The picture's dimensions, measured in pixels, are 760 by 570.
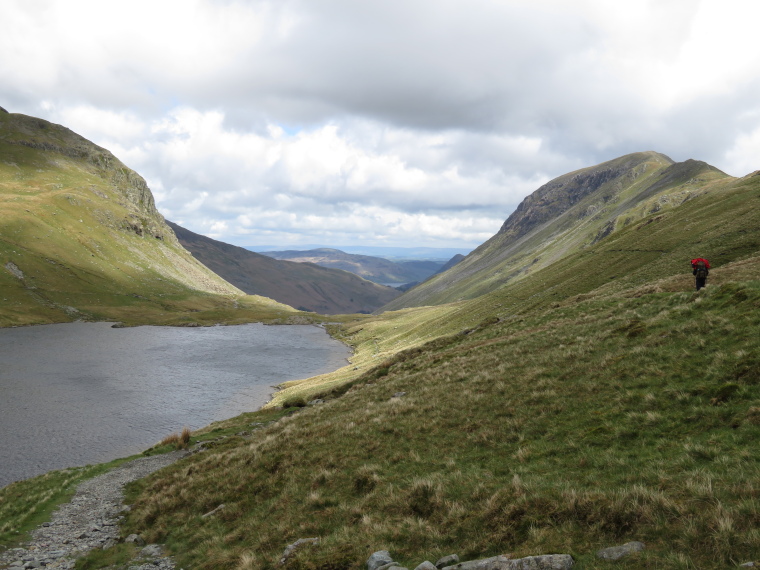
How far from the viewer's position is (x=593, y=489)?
10.7 meters

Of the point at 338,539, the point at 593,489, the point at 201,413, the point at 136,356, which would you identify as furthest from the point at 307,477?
the point at 136,356

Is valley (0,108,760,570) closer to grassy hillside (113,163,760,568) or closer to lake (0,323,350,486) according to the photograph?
grassy hillside (113,163,760,568)

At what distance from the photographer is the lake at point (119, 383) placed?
4591cm

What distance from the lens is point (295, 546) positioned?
511 inches

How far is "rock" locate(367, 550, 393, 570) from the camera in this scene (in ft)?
34.5

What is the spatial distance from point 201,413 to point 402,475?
52.1m

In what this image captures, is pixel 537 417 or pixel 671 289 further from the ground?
pixel 671 289

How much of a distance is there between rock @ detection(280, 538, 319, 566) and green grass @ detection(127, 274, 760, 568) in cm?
62

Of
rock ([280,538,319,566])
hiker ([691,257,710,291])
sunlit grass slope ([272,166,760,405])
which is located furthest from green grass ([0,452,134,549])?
hiker ([691,257,710,291])

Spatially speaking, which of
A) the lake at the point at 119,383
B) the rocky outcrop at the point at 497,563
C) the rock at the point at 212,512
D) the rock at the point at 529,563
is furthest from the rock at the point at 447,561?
the lake at the point at 119,383

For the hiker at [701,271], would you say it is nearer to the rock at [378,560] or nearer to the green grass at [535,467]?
the green grass at [535,467]

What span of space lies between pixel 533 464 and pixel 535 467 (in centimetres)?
30

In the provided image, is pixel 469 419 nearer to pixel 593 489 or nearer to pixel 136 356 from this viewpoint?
pixel 593 489

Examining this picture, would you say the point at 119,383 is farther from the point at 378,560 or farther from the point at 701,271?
the point at 701,271
